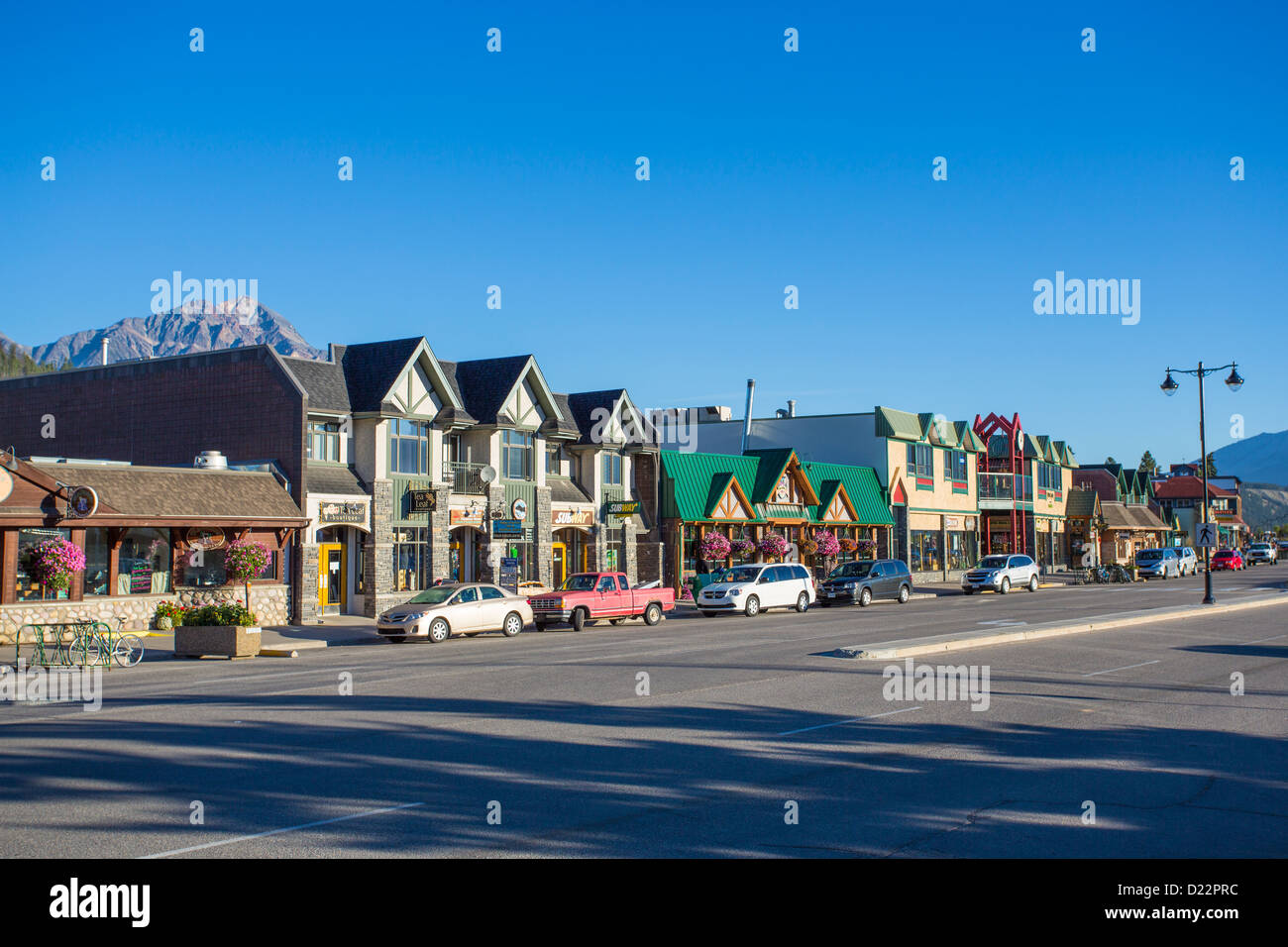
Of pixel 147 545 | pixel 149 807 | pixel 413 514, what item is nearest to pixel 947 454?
pixel 413 514

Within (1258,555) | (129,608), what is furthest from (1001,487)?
(129,608)

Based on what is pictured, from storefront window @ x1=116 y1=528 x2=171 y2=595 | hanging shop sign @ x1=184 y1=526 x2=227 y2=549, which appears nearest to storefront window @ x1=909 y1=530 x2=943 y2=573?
hanging shop sign @ x1=184 y1=526 x2=227 y2=549

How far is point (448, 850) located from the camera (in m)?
7.29

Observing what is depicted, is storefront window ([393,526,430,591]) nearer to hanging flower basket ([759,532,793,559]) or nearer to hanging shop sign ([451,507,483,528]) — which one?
hanging shop sign ([451,507,483,528])

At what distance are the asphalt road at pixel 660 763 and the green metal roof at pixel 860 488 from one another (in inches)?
1371

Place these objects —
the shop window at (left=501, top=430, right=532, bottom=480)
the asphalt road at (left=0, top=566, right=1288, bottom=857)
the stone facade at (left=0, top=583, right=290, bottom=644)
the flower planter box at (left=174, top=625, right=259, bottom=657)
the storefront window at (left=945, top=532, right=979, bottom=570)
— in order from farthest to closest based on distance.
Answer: the storefront window at (left=945, top=532, right=979, bottom=570) → the shop window at (left=501, top=430, right=532, bottom=480) → the stone facade at (left=0, top=583, right=290, bottom=644) → the flower planter box at (left=174, top=625, right=259, bottom=657) → the asphalt road at (left=0, top=566, right=1288, bottom=857)

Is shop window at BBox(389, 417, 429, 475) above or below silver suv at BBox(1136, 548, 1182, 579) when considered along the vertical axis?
above

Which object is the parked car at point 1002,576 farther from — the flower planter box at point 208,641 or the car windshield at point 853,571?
the flower planter box at point 208,641

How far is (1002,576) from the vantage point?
48500mm

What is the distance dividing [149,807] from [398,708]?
5.60m

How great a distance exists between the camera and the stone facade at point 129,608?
26.3 metres

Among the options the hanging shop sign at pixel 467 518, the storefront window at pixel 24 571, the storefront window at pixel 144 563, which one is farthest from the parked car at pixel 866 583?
the storefront window at pixel 24 571

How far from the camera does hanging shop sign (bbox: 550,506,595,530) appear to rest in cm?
4131
